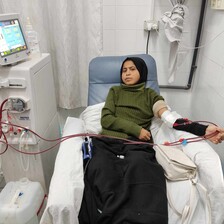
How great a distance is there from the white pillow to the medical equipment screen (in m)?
0.59

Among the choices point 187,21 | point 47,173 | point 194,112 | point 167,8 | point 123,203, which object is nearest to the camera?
point 123,203

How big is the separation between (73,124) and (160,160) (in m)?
0.59

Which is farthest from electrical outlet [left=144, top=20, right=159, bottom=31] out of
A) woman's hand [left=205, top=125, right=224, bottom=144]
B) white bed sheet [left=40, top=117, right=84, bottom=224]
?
white bed sheet [left=40, top=117, right=84, bottom=224]

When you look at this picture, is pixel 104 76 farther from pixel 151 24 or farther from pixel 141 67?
pixel 151 24

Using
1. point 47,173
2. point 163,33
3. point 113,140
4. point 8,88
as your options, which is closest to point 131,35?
point 163,33

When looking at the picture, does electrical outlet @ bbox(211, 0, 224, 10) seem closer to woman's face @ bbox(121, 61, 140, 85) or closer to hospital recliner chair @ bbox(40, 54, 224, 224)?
woman's face @ bbox(121, 61, 140, 85)

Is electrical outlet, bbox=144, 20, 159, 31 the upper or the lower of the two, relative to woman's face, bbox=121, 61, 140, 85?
upper

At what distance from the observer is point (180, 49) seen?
180cm

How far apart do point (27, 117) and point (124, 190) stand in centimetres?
65

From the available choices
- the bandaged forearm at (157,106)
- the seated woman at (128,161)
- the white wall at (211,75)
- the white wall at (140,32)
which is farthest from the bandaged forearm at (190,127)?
the white wall at (140,32)

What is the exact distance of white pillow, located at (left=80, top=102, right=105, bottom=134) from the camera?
151 centimetres

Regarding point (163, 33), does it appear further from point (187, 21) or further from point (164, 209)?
point (164, 209)

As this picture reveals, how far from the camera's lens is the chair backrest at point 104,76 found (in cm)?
165

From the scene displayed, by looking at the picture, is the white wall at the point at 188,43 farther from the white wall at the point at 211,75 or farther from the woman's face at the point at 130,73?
the woman's face at the point at 130,73
